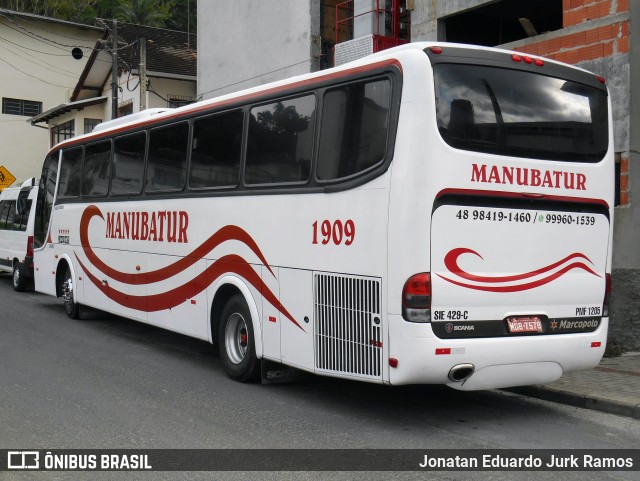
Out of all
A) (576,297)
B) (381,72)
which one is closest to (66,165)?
(381,72)

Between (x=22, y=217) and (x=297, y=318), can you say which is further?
(x=22, y=217)

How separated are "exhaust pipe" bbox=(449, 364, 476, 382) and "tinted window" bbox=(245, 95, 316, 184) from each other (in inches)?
95.2

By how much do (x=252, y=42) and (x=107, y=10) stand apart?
4232 centimetres

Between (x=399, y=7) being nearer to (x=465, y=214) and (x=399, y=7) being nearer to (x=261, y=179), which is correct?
(x=261, y=179)

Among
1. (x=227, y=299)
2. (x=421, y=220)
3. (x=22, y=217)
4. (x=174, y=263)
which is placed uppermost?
(x=421, y=220)

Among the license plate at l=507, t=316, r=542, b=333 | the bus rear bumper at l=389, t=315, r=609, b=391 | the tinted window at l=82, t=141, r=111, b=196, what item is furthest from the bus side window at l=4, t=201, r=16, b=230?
the license plate at l=507, t=316, r=542, b=333

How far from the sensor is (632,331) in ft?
34.8

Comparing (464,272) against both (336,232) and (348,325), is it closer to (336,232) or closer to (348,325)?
(348,325)

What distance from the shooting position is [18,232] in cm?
1973

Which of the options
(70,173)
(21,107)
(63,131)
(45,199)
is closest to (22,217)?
(45,199)

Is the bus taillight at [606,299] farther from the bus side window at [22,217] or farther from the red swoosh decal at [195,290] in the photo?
the bus side window at [22,217]

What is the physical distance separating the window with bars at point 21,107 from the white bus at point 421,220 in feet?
121

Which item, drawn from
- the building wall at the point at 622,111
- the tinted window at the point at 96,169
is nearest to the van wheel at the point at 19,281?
the tinted window at the point at 96,169

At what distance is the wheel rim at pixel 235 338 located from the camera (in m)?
9.05
